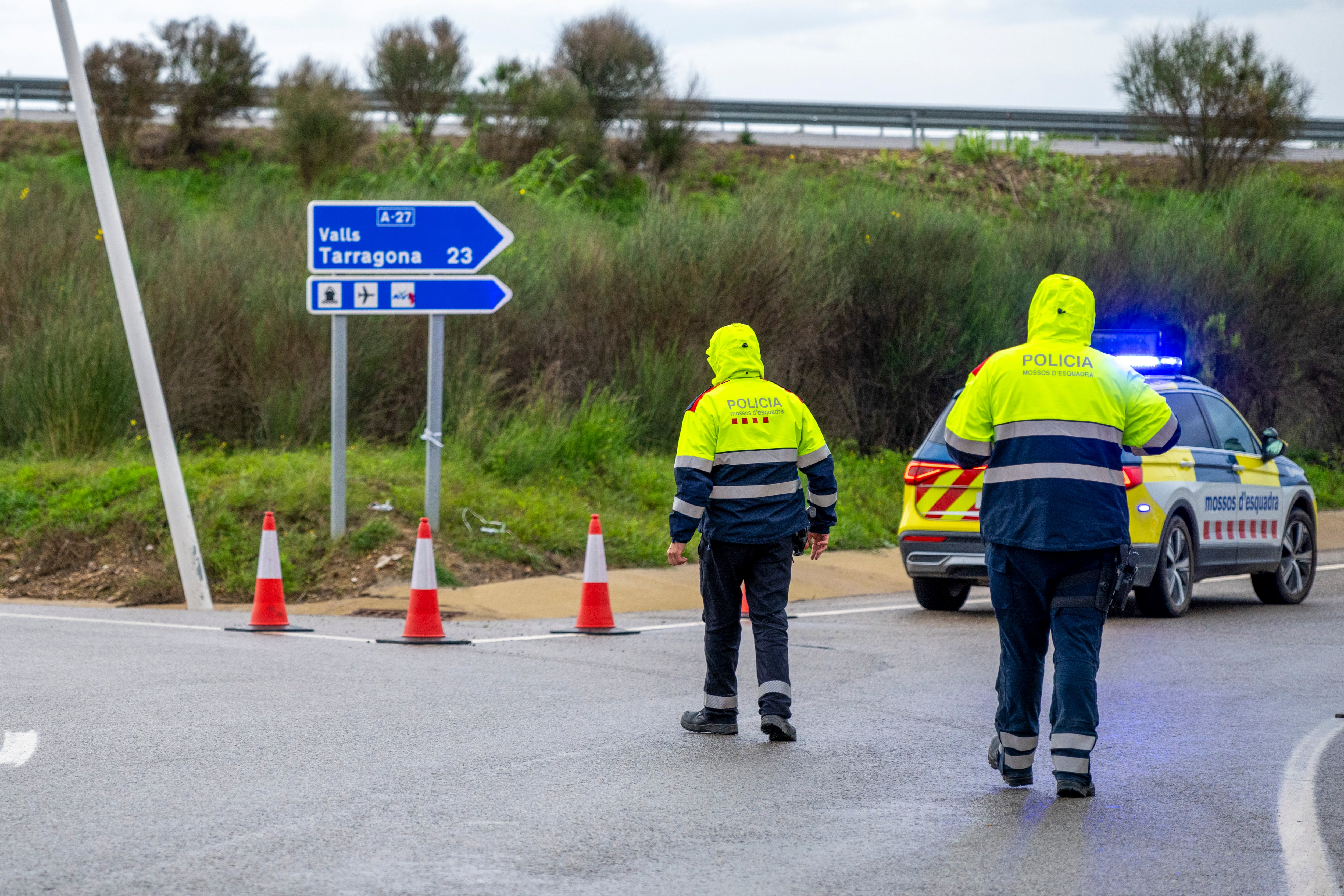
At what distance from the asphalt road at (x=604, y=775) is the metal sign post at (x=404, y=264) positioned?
450 cm

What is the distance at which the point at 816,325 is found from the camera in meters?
21.6

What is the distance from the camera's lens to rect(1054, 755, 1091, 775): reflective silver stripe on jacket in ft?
20.8

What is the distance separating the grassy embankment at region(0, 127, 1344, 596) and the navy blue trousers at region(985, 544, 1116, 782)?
27.7 feet

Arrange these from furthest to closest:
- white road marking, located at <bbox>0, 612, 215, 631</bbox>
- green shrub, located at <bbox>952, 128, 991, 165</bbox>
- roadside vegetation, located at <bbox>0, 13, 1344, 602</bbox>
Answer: green shrub, located at <bbox>952, 128, 991, 165</bbox> < roadside vegetation, located at <bbox>0, 13, 1344, 602</bbox> < white road marking, located at <bbox>0, 612, 215, 631</bbox>

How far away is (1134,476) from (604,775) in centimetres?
650

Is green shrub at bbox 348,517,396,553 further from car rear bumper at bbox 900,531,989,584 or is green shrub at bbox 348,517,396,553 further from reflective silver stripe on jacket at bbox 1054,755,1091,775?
reflective silver stripe on jacket at bbox 1054,755,1091,775

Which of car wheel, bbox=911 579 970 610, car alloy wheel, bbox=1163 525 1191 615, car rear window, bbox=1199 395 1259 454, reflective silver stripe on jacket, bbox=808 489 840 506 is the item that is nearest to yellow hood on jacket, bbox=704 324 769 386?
reflective silver stripe on jacket, bbox=808 489 840 506

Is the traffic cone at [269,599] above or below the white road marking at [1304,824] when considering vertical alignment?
below

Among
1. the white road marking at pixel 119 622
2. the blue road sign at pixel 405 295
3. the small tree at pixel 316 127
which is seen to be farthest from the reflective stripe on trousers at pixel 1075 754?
the small tree at pixel 316 127

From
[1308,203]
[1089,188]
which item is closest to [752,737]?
[1308,203]

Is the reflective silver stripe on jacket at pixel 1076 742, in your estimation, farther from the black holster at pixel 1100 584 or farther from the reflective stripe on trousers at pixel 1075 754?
the black holster at pixel 1100 584

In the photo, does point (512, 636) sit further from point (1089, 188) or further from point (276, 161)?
point (1089, 188)

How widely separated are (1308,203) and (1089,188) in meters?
8.13

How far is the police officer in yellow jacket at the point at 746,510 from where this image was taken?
7613mm
